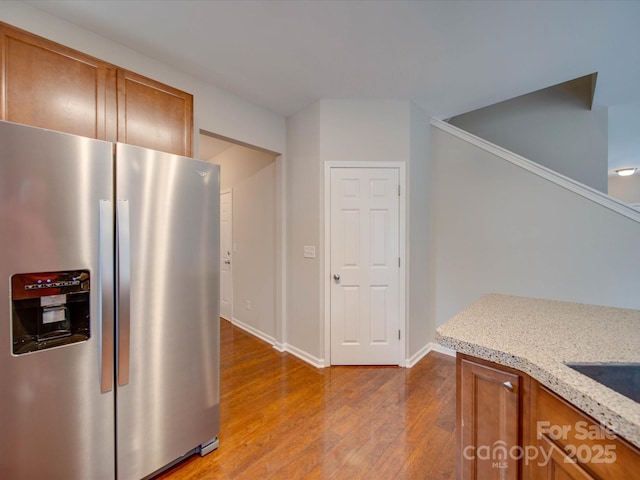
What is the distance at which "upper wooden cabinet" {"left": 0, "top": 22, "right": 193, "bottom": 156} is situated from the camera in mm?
1337

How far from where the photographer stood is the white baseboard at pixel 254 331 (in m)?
3.42

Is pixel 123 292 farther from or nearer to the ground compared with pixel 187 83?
nearer to the ground

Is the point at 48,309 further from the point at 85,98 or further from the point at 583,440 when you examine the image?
the point at 583,440

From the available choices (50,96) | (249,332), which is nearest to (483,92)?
(50,96)

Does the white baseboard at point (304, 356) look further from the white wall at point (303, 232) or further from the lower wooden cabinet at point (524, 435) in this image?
the lower wooden cabinet at point (524, 435)

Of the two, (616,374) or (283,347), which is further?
(283,347)

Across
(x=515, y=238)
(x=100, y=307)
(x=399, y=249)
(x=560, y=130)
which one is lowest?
(x=100, y=307)

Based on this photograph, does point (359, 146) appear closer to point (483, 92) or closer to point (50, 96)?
point (483, 92)

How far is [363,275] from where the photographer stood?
2809 millimetres

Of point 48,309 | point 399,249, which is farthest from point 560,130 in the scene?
point 48,309

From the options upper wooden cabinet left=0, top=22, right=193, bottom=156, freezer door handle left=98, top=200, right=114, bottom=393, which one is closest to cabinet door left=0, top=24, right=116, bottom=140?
upper wooden cabinet left=0, top=22, right=193, bottom=156

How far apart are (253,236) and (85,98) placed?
2.33 m

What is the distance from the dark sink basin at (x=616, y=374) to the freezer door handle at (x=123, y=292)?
182 cm

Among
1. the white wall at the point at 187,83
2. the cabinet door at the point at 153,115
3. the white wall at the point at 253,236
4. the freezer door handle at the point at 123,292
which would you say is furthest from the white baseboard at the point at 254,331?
the cabinet door at the point at 153,115
